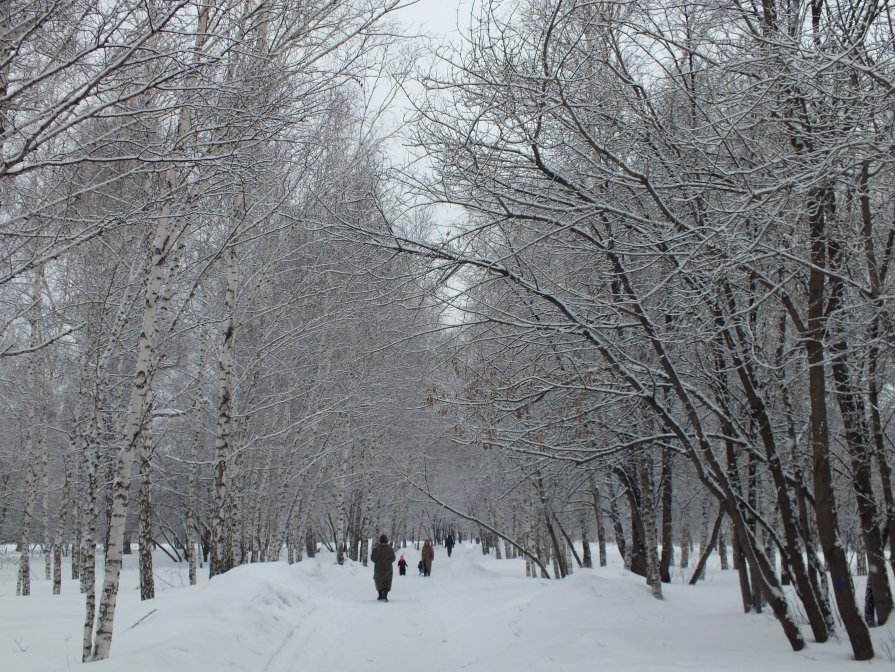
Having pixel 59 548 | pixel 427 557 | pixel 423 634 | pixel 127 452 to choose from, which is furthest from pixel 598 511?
pixel 59 548

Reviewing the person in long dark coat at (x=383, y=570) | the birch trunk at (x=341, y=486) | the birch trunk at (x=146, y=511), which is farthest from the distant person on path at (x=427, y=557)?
the birch trunk at (x=146, y=511)

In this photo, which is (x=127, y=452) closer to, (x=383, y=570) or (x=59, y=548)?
(x=383, y=570)

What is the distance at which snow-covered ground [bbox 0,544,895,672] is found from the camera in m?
6.29

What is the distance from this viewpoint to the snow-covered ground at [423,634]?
6289mm

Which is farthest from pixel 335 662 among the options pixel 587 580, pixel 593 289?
pixel 593 289

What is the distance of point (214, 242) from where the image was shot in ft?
50.8

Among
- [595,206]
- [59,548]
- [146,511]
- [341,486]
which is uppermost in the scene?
[595,206]

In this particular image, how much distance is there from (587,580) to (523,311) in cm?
462

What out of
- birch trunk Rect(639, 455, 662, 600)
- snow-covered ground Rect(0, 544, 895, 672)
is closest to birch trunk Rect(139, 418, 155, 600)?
snow-covered ground Rect(0, 544, 895, 672)

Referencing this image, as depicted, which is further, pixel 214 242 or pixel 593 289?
pixel 214 242

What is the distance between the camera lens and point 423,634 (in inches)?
413

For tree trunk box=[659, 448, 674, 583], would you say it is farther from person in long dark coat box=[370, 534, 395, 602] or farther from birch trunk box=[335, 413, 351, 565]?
birch trunk box=[335, 413, 351, 565]

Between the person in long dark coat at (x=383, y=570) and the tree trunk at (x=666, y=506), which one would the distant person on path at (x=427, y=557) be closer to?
the person in long dark coat at (x=383, y=570)

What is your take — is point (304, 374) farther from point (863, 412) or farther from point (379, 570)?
point (863, 412)
